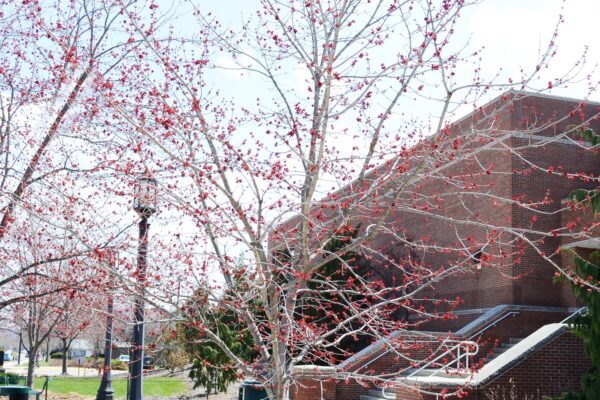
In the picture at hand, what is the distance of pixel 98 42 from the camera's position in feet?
32.4

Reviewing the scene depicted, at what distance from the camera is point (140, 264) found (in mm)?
8172

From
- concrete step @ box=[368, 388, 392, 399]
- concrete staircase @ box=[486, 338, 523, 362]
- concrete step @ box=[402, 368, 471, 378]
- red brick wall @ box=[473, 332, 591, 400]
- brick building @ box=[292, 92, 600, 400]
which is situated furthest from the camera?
concrete staircase @ box=[486, 338, 523, 362]

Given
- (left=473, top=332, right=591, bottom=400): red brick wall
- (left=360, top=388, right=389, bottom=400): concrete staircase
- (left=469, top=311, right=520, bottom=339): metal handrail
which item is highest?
(left=469, top=311, right=520, bottom=339): metal handrail

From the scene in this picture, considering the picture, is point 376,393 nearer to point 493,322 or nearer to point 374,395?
point 374,395

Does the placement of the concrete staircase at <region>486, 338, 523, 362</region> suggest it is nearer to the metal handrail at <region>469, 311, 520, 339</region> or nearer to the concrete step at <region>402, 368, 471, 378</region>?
the metal handrail at <region>469, 311, 520, 339</region>

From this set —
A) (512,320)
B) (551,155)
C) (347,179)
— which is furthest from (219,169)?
(551,155)

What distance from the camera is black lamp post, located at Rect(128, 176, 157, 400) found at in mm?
6809

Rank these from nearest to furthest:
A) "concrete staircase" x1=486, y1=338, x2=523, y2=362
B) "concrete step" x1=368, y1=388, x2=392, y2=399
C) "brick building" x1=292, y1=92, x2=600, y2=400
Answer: "brick building" x1=292, y1=92, x2=600, y2=400 → "concrete step" x1=368, y1=388, x2=392, y2=399 → "concrete staircase" x1=486, y1=338, x2=523, y2=362

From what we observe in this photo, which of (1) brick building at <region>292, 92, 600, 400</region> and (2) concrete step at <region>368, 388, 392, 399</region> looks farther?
(2) concrete step at <region>368, 388, 392, 399</region>

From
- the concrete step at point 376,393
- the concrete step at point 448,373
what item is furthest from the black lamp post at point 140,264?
the concrete step at point 376,393

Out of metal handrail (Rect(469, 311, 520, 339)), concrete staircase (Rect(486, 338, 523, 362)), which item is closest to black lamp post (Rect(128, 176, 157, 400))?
metal handrail (Rect(469, 311, 520, 339))

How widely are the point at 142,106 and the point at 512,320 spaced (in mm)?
15317

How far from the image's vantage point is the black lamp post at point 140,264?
6.81m

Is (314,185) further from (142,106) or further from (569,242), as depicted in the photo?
(569,242)
